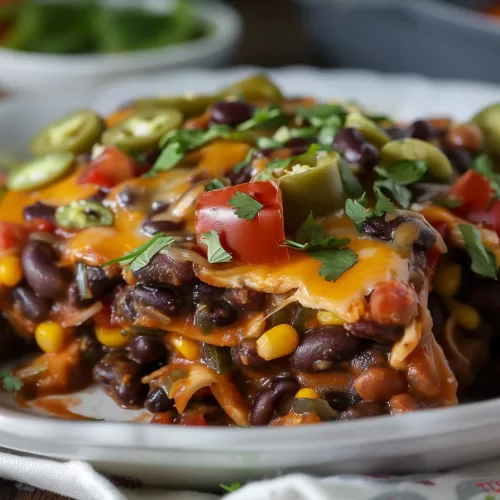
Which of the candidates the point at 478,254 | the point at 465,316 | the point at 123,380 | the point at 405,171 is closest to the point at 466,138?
the point at 405,171

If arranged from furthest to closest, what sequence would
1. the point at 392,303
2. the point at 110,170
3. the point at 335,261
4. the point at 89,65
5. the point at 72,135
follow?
the point at 89,65
the point at 72,135
the point at 110,170
the point at 335,261
the point at 392,303

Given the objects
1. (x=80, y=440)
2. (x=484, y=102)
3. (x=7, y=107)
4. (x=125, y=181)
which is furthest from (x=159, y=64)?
(x=80, y=440)

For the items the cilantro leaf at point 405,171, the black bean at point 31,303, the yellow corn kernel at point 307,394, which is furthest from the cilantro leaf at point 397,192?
the black bean at point 31,303

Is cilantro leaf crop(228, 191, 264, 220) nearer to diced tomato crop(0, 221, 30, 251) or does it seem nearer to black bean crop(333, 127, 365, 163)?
black bean crop(333, 127, 365, 163)

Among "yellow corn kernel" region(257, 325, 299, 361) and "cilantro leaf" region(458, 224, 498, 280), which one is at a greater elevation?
"cilantro leaf" region(458, 224, 498, 280)

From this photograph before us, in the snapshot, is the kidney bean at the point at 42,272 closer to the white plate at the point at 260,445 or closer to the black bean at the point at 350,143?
the white plate at the point at 260,445

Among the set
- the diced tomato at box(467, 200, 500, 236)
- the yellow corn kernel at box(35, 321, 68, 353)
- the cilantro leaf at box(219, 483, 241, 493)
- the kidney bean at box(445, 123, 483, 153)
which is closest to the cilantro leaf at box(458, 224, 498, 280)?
the diced tomato at box(467, 200, 500, 236)

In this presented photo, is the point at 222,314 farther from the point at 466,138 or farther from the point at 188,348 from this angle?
the point at 466,138
